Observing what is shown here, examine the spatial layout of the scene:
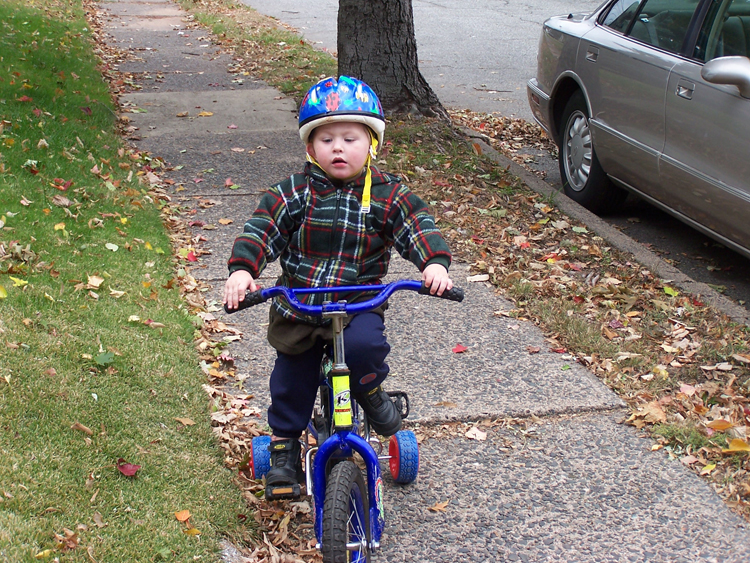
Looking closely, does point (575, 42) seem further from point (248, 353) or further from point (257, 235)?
point (257, 235)

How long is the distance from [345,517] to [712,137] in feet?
12.1

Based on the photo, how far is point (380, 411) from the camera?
309 cm

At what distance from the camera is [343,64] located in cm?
823

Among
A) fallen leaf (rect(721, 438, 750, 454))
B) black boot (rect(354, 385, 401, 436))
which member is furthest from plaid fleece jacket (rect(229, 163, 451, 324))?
fallen leaf (rect(721, 438, 750, 454))

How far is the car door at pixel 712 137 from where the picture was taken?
4.82 metres

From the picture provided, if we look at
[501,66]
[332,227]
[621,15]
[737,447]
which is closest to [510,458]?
[737,447]

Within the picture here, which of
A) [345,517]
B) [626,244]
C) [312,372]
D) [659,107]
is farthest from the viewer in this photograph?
[626,244]

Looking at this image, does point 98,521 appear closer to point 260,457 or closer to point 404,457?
point 260,457

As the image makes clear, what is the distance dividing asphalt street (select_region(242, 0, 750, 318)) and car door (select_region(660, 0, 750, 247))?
0.59m

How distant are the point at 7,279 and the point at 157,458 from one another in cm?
172

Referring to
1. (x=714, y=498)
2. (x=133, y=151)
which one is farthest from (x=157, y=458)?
(x=133, y=151)

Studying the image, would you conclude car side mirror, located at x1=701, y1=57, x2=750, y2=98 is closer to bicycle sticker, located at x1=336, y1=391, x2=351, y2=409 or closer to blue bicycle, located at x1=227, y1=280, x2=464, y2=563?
blue bicycle, located at x1=227, y1=280, x2=464, y2=563

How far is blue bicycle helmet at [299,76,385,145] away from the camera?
2.66 meters

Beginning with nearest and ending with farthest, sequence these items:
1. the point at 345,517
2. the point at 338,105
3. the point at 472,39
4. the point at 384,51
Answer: the point at 345,517 → the point at 338,105 → the point at 384,51 → the point at 472,39
